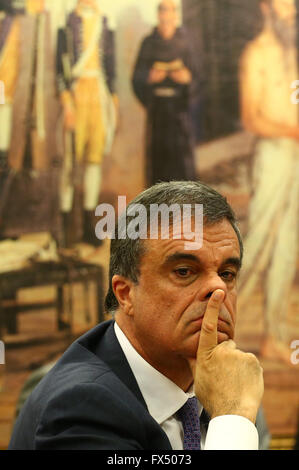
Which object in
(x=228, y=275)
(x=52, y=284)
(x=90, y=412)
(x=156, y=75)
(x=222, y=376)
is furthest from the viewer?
(x=156, y=75)

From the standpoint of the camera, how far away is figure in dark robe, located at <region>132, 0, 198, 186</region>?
618cm

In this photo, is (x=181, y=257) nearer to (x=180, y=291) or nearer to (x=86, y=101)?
(x=180, y=291)

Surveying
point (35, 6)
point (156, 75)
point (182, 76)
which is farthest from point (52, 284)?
point (35, 6)

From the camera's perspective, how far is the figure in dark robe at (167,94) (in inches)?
243

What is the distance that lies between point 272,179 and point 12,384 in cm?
337

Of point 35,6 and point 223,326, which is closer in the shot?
point 223,326

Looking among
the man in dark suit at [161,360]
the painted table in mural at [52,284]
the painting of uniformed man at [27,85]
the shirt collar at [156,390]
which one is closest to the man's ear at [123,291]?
the man in dark suit at [161,360]

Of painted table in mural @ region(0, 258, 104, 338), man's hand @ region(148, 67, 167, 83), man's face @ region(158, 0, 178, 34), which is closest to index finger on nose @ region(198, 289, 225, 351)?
painted table in mural @ region(0, 258, 104, 338)

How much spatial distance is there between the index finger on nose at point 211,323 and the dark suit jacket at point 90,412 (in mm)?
273

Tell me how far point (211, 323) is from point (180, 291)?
Answer: 0.53 feet

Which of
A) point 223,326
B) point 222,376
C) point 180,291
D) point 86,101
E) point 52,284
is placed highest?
point 86,101

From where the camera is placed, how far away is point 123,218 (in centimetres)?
223

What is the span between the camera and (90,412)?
1734mm

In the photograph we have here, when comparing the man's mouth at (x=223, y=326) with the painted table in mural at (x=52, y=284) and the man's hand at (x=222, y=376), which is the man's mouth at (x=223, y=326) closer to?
the man's hand at (x=222, y=376)
